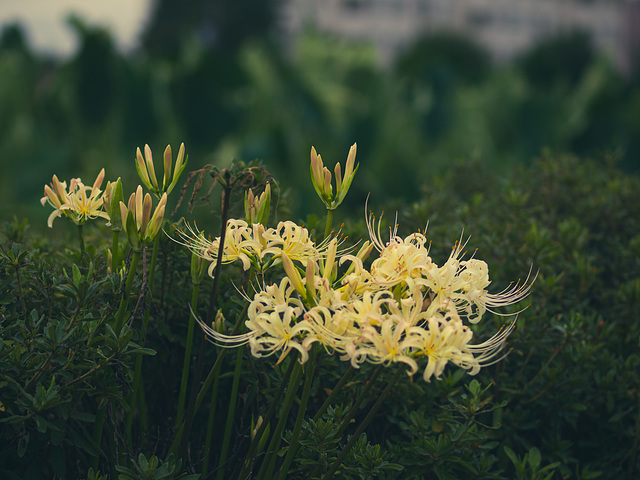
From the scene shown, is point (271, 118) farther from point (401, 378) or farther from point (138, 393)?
point (138, 393)

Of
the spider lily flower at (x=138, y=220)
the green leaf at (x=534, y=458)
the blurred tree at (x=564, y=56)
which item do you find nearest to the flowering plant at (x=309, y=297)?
the spider lily flower at (x=138, y=220)

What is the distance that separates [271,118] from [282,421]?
551 cm

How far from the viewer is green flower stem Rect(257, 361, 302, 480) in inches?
46.1

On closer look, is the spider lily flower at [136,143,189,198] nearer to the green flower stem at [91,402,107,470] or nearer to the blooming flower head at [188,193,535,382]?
the blooming flower head at [188,193,535,382]

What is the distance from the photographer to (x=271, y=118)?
649cm

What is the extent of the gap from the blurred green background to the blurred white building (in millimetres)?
35396

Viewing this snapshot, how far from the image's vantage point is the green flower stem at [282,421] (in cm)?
117

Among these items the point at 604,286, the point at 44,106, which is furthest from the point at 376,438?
the point at 44,106

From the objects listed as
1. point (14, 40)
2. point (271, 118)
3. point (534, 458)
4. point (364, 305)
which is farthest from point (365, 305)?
point (14, 40)

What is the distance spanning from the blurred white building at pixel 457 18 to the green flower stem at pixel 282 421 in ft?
137

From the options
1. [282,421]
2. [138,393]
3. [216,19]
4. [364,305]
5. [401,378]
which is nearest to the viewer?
[364,305]

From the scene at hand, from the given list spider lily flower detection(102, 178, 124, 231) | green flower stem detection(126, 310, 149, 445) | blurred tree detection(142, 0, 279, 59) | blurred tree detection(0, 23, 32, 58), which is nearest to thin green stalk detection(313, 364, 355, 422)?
green flower stem detection(126, 310, 149, 445)

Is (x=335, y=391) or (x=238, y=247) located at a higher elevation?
(x=238, y=247)

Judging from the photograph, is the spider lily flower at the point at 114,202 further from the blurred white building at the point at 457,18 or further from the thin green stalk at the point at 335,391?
the blurred white building at the point at 457,18
